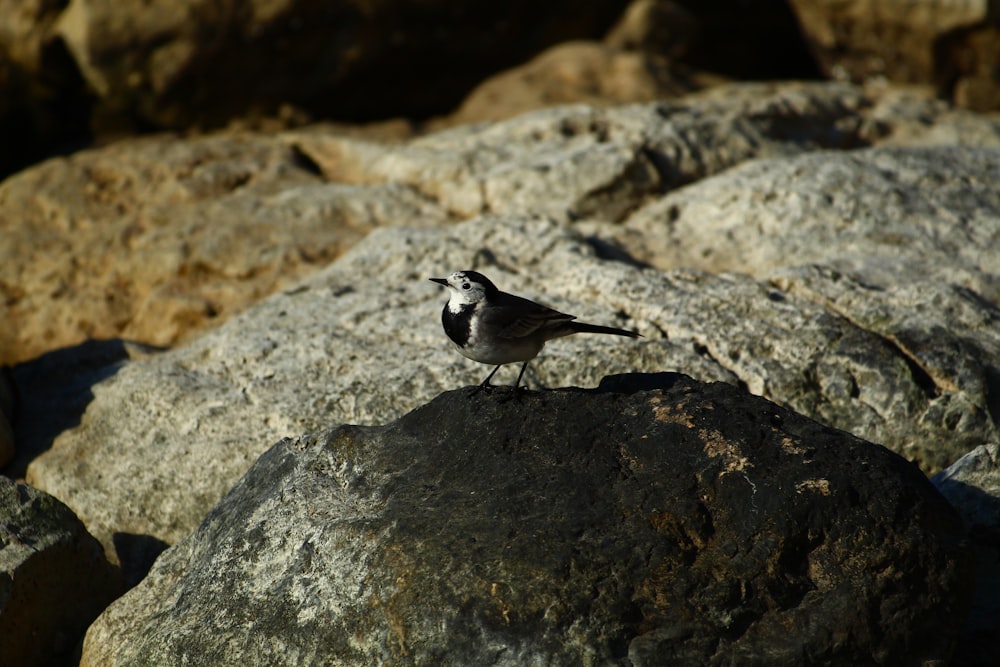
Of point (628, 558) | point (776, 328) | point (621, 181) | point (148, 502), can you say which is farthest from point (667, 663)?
point (621, 181)

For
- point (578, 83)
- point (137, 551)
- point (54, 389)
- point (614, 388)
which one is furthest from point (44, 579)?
point (578, 83)

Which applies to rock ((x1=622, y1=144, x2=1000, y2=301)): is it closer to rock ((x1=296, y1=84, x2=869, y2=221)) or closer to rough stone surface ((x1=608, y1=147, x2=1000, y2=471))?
rough stone surface ((x1=608, y1=147, x2=1000, y2=471))

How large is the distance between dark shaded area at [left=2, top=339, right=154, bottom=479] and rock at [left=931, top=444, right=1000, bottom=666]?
5.64m

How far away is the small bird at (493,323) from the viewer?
5.46 meters

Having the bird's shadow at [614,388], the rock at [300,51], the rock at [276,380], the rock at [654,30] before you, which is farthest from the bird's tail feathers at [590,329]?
the rock at [654,30]

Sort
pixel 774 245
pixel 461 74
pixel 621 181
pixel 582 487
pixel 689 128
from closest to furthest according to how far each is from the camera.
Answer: pixel 582 487 → pixel 774 245 → pixel 621 181 → pixel 689 128 → pixel 461 74

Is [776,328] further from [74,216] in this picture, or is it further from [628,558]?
[74,216]

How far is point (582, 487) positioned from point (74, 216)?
24.1ft

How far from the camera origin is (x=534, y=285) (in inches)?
305

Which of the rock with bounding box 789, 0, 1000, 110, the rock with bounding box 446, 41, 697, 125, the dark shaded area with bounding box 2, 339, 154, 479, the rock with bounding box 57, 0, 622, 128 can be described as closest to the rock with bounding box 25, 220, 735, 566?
the dark shaded area with bounding box 2, 339, 154, 479

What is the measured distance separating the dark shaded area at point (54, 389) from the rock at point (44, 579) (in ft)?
4.55

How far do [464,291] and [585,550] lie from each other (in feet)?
5.68

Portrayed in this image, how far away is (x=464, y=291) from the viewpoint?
18.6 ft

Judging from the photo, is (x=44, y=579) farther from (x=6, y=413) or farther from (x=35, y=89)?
(x=35, y=89)
